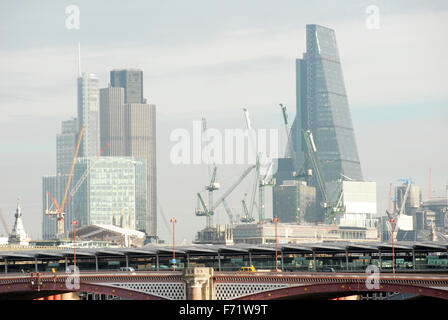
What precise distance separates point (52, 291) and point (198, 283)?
29972mm

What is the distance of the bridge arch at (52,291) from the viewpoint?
5354 inches

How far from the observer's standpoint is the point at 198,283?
427ft

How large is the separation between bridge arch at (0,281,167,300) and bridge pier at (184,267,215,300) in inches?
219

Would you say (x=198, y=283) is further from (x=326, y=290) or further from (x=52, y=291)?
(x=52, y=291)

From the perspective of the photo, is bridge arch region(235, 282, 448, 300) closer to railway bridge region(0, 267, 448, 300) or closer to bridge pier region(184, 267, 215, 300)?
railway bridge region(0, 267, 448, 300)

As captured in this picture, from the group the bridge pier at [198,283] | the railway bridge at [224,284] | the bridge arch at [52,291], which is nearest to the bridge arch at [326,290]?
the railway bridge at [224,284]

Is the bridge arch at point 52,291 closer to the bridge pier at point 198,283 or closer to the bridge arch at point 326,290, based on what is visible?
the bridge pier at point 198,283

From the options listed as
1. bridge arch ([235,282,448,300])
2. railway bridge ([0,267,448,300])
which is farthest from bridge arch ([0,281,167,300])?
bridge arch ([235,282,448,300])

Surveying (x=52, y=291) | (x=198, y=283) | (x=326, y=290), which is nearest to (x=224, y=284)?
(x=198, y=283)

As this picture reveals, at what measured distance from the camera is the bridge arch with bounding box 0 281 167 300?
136m

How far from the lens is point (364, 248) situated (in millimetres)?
142750

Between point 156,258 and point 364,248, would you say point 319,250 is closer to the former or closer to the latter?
point 364,248
